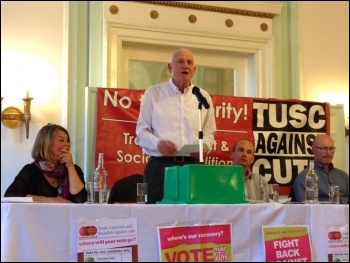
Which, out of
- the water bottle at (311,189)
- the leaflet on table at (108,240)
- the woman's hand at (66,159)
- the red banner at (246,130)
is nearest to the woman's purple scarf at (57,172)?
the woman's hand at (66,159)

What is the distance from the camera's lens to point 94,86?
4.02 meters

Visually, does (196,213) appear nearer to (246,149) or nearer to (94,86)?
(246,149)

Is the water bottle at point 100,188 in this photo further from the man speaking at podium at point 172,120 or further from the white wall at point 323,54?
the white wall at point 323,54

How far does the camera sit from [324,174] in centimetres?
393

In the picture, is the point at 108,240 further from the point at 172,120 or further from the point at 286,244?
the point at 172,120

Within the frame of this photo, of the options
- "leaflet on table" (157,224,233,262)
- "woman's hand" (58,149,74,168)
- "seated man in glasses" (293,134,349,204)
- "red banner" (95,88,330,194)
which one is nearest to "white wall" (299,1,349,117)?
"red banner" (95,88,330,194)

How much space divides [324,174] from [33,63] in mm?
2136

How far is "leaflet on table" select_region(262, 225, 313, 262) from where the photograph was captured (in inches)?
79.5

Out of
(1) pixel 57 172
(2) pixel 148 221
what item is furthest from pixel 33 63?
(2) pixel 148 221

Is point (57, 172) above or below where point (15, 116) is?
below

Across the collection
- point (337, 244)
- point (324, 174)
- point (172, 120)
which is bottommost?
point (337, 244)

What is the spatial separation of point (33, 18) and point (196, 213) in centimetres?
244

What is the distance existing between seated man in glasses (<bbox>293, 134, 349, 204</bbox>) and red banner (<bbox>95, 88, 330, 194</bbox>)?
0.79 feet

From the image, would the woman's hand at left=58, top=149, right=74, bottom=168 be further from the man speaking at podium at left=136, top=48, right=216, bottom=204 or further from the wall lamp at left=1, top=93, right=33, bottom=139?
the wall lamp at left=1, top=93, right=33, bottom=139
